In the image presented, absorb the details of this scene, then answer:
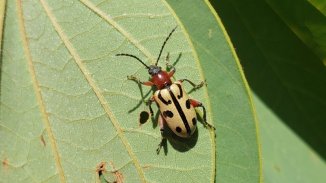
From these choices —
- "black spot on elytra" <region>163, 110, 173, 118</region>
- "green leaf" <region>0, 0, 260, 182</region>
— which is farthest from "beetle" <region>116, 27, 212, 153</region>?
"green leaf" <region>0, 0, 260, 182</region>

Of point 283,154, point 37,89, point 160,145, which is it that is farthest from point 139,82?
point 283,154

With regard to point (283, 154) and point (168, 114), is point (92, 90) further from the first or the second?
point (283, 154)

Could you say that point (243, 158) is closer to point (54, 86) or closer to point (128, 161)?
point (128, 161)

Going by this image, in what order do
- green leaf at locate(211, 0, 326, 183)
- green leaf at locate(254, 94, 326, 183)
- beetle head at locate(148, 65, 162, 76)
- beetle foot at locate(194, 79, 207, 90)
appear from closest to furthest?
beetle foot at locate(194, 79, 207, 90) → beetle head at locate(148, 65, 162, 76) → green leaf at locate(211, 0, 326, 183) → green leaf at locate(254, 94, 326, 183)

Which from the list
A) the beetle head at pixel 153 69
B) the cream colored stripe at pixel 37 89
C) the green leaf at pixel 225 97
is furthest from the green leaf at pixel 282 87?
the cream colored stripe at pixel 37 89

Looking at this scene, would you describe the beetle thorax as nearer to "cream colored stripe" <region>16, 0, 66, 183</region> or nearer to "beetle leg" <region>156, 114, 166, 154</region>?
"beetle leg" <region>156, 114, 166, 154</region>

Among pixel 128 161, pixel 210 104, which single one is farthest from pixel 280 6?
pixel 128 161

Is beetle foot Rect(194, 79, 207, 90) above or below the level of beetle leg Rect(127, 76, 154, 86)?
below

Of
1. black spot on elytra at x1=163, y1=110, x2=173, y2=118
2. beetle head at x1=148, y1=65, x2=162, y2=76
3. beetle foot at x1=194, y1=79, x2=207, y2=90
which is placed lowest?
black spot on elytra at x1=163, y1=110, x2=173, y2=118
